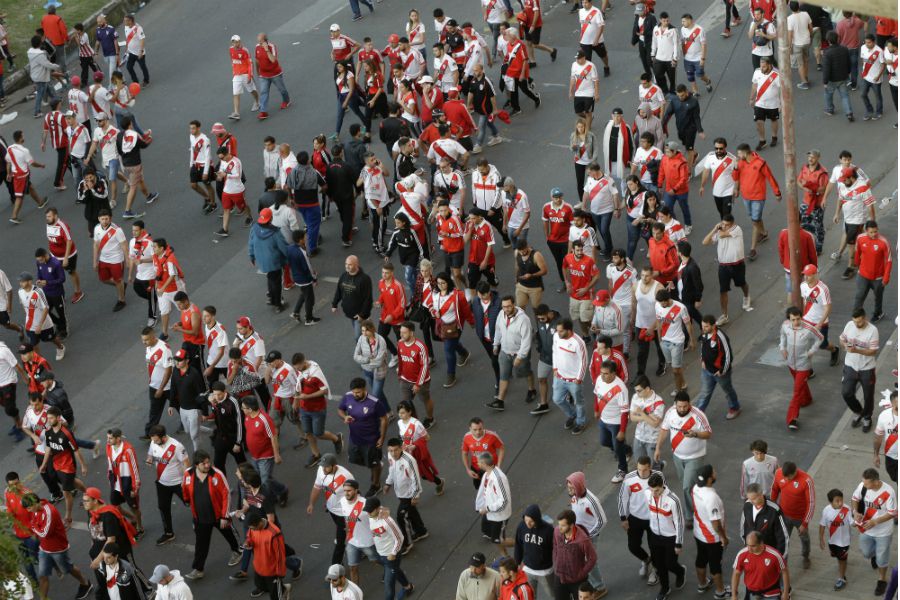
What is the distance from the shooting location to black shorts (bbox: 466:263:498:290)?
66.2 feet

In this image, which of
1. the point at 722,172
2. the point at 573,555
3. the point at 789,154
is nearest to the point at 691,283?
the point at 789,154

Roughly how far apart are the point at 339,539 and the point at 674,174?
759 centimetres

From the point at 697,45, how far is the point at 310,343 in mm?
8883

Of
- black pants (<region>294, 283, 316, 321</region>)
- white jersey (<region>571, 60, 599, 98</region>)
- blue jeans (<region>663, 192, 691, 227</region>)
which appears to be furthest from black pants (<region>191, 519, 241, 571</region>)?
white jersey (<region>571, 60, 599, 98</region>)

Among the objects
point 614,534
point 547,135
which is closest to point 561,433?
point 614,534

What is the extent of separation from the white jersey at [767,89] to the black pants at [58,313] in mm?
10848

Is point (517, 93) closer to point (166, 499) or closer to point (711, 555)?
point (166, 499)

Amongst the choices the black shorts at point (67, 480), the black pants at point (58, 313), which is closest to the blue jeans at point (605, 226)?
the black pants at point (58, 313)

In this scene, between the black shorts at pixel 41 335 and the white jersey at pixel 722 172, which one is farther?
the black shorts at pixel 41 335

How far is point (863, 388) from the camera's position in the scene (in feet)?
55.0

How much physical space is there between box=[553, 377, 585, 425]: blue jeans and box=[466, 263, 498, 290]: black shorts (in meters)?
2.75

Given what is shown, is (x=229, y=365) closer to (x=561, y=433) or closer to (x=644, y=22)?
(x=561, y=433)

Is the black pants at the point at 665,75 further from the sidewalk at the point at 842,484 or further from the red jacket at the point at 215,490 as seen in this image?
the red jacket at the point at 215,490

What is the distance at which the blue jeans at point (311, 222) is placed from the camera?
22047mm
